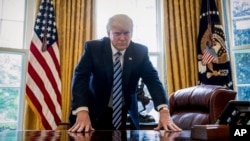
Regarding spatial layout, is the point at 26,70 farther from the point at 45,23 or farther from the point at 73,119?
the point at 73,119

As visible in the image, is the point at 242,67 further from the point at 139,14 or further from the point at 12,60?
the point at 12,60

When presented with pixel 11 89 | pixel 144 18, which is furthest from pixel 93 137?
pixel 144 18

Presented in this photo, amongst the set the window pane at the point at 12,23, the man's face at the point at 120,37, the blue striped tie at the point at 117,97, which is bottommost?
the blue striped tie at the point at 117,97

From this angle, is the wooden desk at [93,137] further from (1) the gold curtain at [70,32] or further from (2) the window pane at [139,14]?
(2) the window pane at [139,14]

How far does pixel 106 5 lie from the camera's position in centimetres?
354

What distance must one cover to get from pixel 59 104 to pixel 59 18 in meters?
0.97

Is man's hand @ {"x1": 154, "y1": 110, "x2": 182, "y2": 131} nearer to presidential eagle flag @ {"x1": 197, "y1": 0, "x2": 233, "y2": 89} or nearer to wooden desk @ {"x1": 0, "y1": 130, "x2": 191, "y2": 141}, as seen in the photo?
wooden desk @ {"x1": 0, "y1": 130, "x2": 191, "y2": 141}

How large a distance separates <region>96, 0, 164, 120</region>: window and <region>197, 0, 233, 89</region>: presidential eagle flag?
511 millimetres

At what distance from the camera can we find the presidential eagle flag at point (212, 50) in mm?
3184

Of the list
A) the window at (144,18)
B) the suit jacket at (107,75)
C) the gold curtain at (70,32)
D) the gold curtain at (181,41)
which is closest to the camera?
the suit jacket at (107,75)

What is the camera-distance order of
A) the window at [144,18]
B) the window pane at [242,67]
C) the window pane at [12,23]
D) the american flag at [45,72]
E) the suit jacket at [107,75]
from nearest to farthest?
the suit jacket at [107,75]
the american flag at [45,72]
the window pane at [12,23]
the window pane at [242,67]
the window at [144,18]

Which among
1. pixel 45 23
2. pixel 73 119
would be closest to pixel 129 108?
pixel 73 119

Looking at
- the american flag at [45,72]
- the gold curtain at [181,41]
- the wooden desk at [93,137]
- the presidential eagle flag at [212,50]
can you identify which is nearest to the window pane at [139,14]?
the gold curtain at [181,41]

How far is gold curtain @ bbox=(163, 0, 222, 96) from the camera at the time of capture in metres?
3.29
